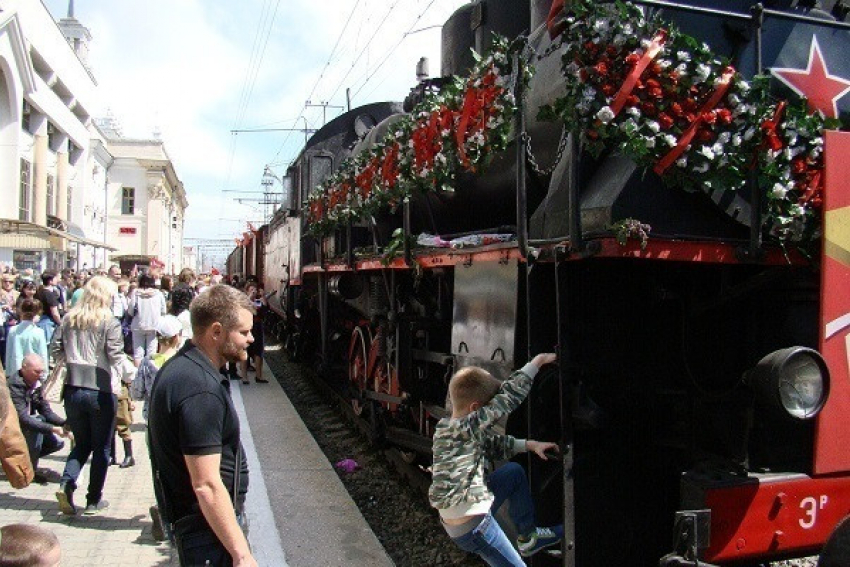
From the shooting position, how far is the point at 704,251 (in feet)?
9.93

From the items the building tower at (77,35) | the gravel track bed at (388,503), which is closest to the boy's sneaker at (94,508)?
the gravel track bed at (388,503)

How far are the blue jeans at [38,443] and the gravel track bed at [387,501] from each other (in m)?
2.45

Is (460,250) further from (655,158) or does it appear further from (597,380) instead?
(655,158)

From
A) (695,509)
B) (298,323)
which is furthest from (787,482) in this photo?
(298,323)

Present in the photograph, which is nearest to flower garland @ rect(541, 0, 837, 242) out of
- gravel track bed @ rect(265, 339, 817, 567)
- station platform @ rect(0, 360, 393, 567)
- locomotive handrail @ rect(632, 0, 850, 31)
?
locomotive handrail @ rect(632, 0, 850, 31)

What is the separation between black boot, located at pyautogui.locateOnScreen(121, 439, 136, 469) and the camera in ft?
21.5

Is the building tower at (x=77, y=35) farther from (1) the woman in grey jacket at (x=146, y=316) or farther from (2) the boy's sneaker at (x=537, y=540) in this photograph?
(2) the boy's sneaker at (x=537, y=540)

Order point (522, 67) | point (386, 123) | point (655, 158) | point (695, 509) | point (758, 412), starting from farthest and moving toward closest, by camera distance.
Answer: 1. point (386, 123)
2. point (522, 67)
3. point (758, 412)
4. point (655, 158)
5. point (695, 509)

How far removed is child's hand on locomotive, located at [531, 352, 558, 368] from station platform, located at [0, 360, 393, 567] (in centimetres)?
209

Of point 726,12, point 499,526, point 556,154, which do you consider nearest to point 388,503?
point 499,526

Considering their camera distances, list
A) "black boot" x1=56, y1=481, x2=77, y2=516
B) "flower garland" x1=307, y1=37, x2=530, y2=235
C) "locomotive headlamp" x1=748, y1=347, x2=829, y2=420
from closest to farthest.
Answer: "locomotive headlamp" x1=748, y1=347, x2=829, y2=420 → "flower garland" x1=307, y1=37, x2=530, y2=235 → "black boot" x1=56, y1=481, x2=77, y2=516

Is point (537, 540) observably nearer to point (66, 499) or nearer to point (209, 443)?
point (209, 443)

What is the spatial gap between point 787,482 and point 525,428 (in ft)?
4.26

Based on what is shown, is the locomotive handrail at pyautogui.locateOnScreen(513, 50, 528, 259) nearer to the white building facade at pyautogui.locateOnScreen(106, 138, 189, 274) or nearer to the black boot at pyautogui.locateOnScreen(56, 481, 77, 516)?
the black boot at pyautogui.locateOnScreen(56, 481, 77, 516)
